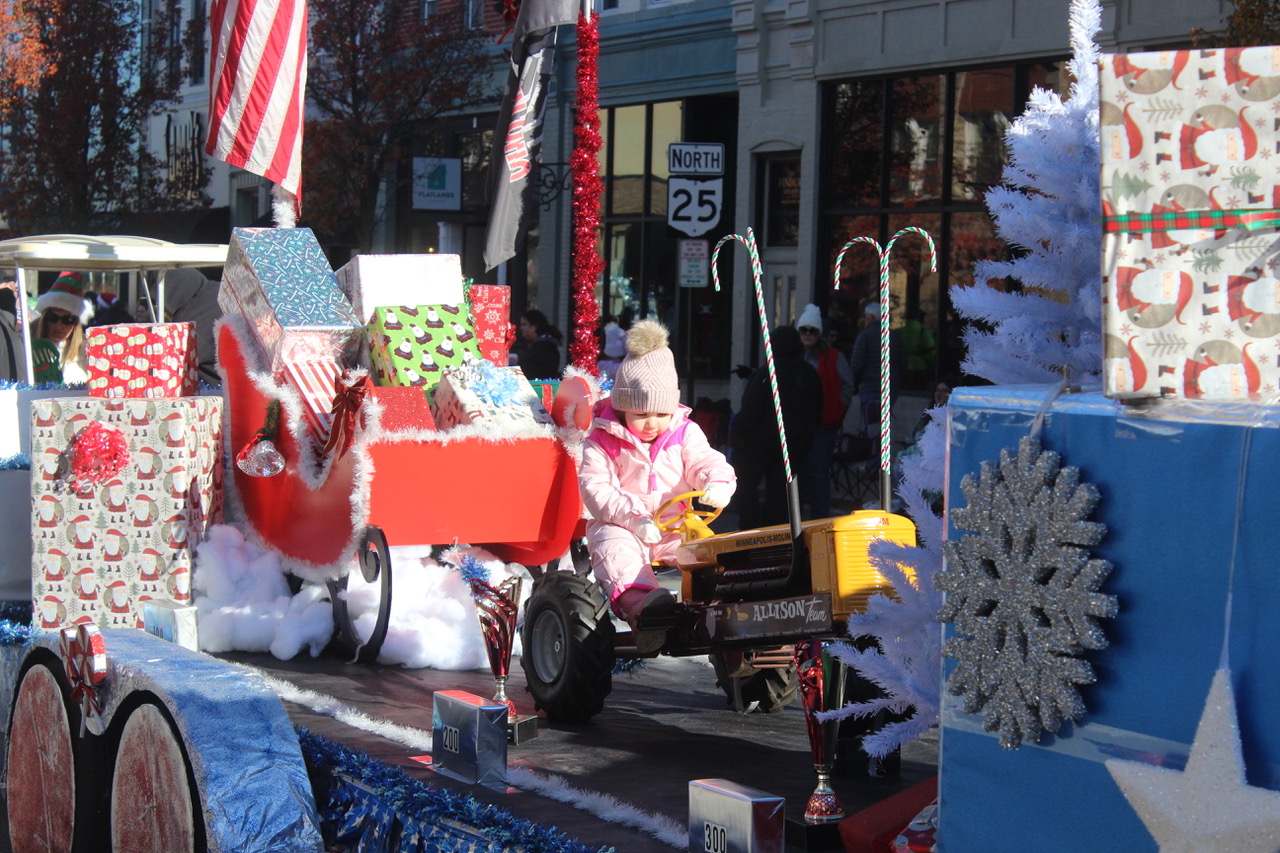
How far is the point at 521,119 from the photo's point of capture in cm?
885

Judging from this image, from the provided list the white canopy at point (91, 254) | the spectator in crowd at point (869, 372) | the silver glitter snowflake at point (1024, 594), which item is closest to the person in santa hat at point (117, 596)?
the white canopy at point (91, 254)

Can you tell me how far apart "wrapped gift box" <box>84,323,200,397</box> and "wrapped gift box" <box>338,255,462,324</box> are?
96 centimetres

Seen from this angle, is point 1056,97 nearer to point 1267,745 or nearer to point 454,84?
point 1267,745

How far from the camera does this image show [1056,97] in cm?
297

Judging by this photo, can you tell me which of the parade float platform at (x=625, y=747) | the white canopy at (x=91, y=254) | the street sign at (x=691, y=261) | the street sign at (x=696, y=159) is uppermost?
the street sign at (x=696, y=159)

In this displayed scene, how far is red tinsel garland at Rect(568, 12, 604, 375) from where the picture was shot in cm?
852

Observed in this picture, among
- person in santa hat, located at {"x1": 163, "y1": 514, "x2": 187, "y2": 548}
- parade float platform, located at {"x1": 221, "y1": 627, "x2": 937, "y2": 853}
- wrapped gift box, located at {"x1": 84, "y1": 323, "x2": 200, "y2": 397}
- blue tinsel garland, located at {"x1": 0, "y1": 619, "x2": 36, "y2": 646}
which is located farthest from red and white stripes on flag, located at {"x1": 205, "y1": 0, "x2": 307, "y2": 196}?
blue tinsel garland, located at {"x1": 0, "y1": 619, "x2": 36, "y2": 646}

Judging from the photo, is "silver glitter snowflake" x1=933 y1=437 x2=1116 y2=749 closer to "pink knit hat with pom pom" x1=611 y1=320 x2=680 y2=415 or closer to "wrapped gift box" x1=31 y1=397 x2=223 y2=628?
"pink knit hat with pom pom" x1=611 y1=320 x2=680 y2=415

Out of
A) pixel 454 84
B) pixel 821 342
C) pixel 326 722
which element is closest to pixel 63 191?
pixel 454 84

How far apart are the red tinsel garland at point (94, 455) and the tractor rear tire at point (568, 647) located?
242 centimetres

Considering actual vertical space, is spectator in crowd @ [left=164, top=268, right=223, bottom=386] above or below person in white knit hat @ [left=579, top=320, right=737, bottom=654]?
above

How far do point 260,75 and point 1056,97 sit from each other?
21.0ft

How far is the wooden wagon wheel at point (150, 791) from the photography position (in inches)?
141

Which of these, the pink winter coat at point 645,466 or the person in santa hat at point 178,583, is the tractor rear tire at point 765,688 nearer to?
the pink winter coat at point 645,466
